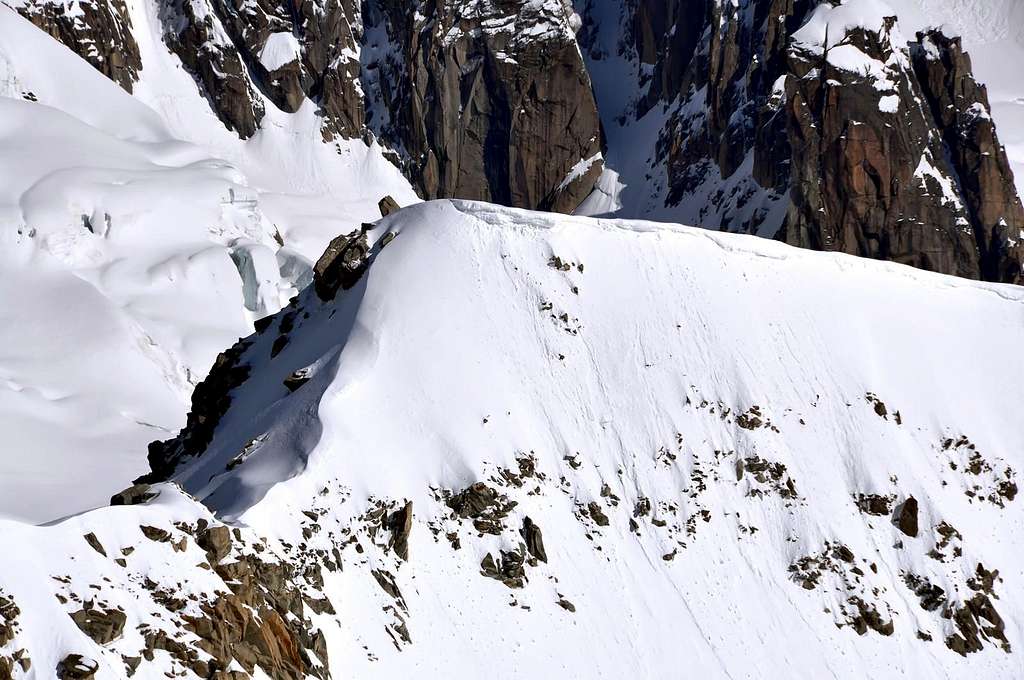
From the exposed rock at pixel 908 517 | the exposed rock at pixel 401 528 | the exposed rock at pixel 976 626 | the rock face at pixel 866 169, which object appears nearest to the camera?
the exposed rock at pixel 401 528

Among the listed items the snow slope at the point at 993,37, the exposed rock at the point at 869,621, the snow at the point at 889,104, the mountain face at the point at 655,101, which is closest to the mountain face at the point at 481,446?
the exposed rock at the point at 869,621

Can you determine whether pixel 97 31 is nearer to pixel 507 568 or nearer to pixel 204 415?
pixel 204 415

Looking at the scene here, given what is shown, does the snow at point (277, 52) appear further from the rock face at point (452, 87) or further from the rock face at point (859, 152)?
the rock face at point (859, 152)

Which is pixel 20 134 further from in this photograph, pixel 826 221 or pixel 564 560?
pixel 564 560

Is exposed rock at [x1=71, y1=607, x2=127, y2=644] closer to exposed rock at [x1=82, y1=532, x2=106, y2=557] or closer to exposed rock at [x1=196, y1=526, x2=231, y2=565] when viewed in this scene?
exposed rock at [x1=82, y1=532, x2=106, y2=557]

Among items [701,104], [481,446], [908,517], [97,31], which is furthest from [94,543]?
[701,104]

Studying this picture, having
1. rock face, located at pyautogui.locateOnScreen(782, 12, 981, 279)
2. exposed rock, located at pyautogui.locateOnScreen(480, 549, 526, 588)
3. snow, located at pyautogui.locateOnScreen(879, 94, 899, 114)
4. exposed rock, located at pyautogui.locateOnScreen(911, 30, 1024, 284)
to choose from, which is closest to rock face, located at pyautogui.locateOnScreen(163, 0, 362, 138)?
rock face, located at pyautogui.locateOnScreen(782, 12, 981, 279)
